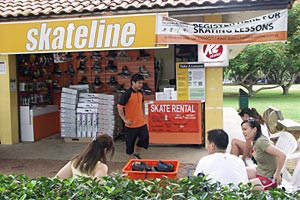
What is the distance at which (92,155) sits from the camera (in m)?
3.93

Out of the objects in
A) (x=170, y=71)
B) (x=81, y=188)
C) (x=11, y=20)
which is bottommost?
(x=81, y=188)

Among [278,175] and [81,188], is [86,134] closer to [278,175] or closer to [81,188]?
[278,175]

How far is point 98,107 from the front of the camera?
31.5 ft

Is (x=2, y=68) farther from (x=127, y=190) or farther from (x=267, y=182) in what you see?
(x=127, y=190)

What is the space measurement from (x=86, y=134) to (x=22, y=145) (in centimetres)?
154

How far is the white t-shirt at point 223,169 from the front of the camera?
3602 millimetres

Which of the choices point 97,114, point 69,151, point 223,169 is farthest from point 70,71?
point 223,169

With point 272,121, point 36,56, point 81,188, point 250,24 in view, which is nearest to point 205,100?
point 250,24

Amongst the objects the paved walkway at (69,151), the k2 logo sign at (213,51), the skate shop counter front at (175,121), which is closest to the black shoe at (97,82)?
the paved walkway at (69,151)

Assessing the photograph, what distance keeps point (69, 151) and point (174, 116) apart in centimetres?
246

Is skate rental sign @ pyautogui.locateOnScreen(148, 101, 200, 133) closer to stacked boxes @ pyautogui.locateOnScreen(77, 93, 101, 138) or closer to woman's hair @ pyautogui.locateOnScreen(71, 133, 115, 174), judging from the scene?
stacked boxes @ pyautogui.locateOnScreen(77, 93, 101, 138)

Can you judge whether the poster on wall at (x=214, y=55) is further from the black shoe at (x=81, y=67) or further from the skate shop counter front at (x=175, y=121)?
the black shoe at (x=81, y=67)

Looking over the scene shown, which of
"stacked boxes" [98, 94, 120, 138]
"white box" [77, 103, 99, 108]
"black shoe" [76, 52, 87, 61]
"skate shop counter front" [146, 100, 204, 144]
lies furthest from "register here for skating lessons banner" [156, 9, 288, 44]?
"black shoe" [76, 52, 87, 61]

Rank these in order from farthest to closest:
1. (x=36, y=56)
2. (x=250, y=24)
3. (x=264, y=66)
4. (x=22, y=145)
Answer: (x=264, y=66) → (x=36, y=56) → (x=22, y=145) → (x=250, y=24)
